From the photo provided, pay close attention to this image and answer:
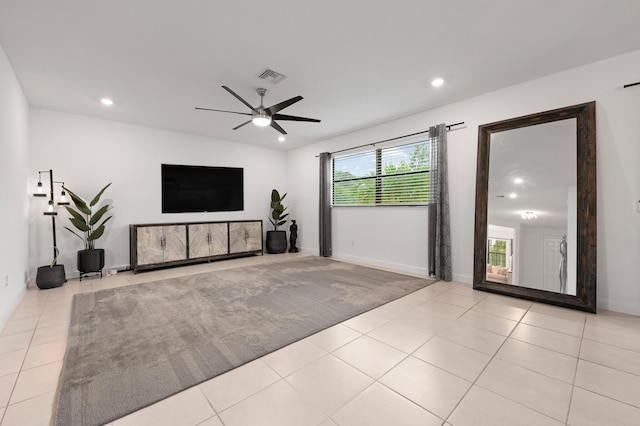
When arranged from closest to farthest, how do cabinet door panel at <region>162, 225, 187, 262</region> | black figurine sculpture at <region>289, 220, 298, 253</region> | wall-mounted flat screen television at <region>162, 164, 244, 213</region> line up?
cabinet door panel at <region>162, 225, 187, 262</region> < wall-mounted flat screen television at <region>162, 164, 244, 213</region> < black figurine sculpture at <region>289, 220, 298, 253</region>

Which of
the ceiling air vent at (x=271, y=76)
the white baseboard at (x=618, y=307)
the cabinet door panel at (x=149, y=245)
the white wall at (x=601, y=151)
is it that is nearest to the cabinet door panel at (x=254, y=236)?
the cabinet door panel at (x=149, y=245)

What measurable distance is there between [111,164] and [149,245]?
5.38 ft

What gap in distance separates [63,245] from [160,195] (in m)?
1.68

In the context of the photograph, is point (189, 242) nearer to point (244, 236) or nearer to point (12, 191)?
point (244, 236)

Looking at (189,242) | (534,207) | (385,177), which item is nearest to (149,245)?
(189,242)

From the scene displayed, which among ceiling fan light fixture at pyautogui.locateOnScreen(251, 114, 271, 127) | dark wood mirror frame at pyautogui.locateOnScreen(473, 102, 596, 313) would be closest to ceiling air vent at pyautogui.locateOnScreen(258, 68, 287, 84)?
ceiling fan light fixture at pyautogui.locateOnScreen(251, 114, 271, 127)

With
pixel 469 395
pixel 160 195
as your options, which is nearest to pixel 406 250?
pixel 469 395

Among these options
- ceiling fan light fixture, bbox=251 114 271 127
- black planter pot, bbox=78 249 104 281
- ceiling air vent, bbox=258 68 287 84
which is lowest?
black planter pot, bbox=78 249 104 281

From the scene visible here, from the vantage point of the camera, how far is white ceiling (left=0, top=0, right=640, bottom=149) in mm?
2201

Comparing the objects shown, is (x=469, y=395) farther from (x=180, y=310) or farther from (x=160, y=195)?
(x=160, y=195)

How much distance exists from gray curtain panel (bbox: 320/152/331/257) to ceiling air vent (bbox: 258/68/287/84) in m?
2.97

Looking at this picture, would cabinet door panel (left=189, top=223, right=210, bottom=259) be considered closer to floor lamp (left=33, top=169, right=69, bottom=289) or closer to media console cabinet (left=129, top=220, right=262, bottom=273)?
media console cabinet (left=129, top=220, right=262, bottom=273)

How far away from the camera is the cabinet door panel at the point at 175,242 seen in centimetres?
504

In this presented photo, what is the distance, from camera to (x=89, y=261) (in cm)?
429
